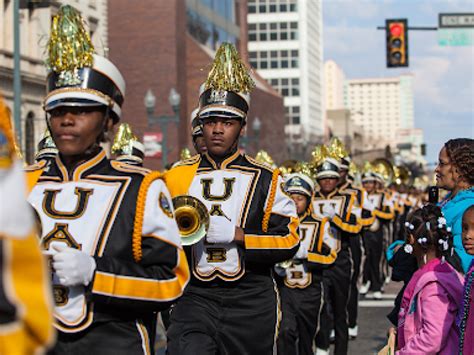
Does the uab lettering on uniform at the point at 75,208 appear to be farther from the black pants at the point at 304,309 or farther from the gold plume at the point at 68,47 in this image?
the black pants at the point at 304,309

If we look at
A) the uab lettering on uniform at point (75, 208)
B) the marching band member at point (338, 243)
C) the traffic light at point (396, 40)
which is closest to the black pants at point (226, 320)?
the uab lettering on uniform at point (75, 208)

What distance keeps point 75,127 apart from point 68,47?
0.37 m

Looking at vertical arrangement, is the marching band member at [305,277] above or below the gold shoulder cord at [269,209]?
below

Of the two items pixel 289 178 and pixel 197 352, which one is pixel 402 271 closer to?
pixel 197 352

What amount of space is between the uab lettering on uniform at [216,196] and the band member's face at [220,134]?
0.21 meters

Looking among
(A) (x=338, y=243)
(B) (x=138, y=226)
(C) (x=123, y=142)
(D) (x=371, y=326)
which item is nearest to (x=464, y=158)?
(B) (x=138, y=226)

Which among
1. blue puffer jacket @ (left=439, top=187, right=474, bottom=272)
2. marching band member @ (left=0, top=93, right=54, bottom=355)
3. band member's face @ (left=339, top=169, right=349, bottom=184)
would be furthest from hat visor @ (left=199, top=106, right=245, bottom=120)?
band member's face @ (left=339, top=169, right=349, bottom=184)

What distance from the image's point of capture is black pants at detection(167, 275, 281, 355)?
5758mm

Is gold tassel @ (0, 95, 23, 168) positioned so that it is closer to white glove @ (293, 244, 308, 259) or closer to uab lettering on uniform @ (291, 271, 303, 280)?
white glove @ (293, 244, 308, 259)

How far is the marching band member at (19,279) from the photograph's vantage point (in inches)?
85.8

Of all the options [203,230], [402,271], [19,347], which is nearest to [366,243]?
[402,271]

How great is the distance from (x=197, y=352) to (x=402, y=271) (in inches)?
60.4

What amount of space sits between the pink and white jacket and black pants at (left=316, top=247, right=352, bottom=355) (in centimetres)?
436

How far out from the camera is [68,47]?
4.13m
